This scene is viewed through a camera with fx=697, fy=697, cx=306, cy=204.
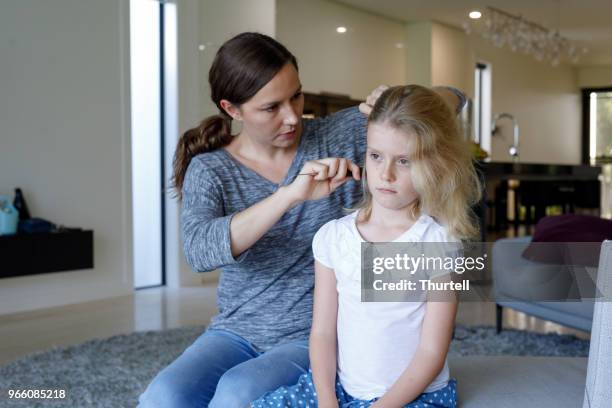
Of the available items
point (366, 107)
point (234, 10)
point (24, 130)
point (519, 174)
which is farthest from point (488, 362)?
point (234, 10)

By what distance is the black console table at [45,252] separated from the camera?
3783mm

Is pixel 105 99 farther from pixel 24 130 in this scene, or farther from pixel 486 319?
pixel 486 319

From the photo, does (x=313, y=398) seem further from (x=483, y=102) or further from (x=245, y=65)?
(x=483, y=102)

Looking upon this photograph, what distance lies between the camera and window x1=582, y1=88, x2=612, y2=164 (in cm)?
1284

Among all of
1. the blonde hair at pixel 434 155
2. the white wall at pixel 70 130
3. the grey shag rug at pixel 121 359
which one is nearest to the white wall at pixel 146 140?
the white wall at pixel 70 130

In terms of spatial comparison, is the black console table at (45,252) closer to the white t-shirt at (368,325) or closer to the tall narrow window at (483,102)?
the white t-shirt at (368,325)

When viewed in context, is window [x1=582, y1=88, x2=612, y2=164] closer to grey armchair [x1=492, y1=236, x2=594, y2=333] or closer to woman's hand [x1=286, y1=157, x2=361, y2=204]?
grey armchair [x1=492, y1=236, x2=594, y2=333]

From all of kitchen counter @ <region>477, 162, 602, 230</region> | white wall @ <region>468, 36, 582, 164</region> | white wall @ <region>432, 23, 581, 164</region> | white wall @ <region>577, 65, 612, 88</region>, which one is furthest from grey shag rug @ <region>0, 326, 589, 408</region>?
white wall @ <region>577, 65, 612, 88</region>

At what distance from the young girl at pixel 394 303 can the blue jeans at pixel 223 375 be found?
41 mm

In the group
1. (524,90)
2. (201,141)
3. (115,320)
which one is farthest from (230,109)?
(524,90)

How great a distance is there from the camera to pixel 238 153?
1615 millimetres

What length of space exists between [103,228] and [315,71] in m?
3.29

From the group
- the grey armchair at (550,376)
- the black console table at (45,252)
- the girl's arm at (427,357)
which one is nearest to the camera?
the grey armchair at (550,376)

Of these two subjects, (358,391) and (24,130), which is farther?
(24,130)
